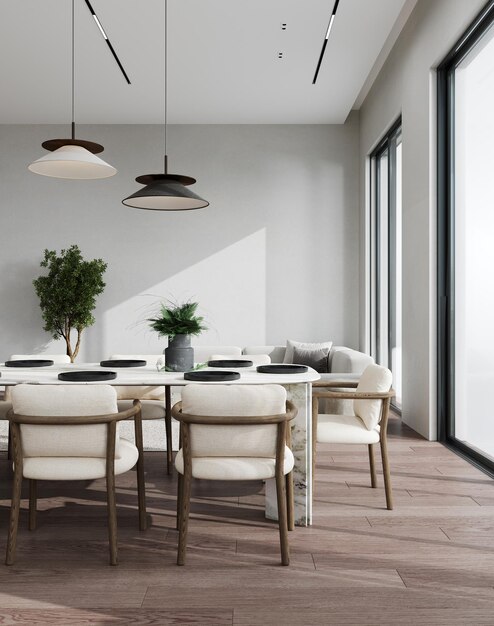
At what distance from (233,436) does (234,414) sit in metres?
0.10

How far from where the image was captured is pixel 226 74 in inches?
246

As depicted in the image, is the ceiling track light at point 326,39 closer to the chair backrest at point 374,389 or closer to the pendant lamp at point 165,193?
the pendant lamp at point 165,193

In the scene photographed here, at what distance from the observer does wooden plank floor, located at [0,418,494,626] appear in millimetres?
2186

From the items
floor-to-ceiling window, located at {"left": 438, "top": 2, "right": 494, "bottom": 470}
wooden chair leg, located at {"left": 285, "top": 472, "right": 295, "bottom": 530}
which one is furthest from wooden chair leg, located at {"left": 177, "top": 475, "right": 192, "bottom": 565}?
floor-to-ceiling window, located at {"left": 438, "top": 2, "right": 494, "bottom": 470}

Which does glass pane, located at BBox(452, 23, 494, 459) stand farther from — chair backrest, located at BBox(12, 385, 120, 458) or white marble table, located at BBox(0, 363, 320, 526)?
chair backrest, located at BBox(12, 385, 120, 458)

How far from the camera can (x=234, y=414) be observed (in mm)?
2566

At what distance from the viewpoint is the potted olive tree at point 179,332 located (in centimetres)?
352

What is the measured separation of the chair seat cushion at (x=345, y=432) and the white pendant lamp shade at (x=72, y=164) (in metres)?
2.03

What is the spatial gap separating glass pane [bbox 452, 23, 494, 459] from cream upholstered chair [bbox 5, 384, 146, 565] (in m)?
2.62

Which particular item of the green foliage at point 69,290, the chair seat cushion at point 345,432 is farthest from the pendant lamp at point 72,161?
the green foliage at point 69,290

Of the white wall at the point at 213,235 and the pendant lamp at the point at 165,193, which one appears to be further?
the white wall at the point at 213,235

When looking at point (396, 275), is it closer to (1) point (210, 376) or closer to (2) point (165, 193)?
(2) point (165, 193)

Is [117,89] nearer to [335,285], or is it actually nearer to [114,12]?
[114,12]

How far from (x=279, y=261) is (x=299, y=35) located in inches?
127
